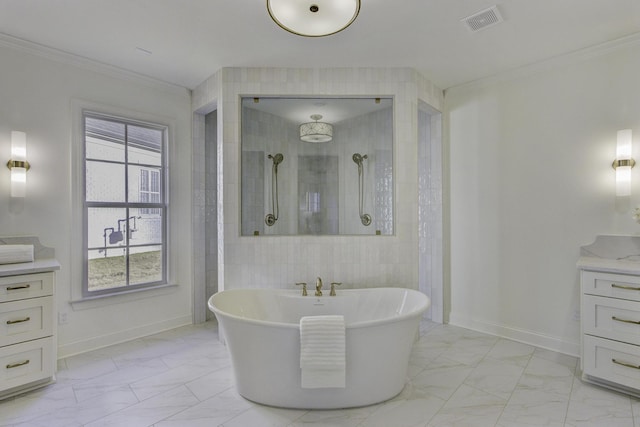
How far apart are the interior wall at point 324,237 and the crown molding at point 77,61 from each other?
2.61 ft

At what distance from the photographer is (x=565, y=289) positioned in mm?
2932

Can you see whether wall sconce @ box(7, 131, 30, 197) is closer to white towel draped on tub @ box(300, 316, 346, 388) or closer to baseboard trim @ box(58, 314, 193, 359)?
baseboard trim @ box(58, 314, 193, 359)

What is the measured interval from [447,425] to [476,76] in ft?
10.0

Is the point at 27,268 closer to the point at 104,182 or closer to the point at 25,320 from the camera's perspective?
the point at 25,320

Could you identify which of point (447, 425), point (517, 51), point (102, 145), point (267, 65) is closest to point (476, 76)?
point (517, 51)


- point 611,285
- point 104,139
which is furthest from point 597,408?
point 104,139

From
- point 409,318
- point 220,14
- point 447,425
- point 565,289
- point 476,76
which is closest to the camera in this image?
point 447,425

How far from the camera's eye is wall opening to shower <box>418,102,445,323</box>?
3.72 meters

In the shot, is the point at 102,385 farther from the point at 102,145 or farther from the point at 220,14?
the point at 220,14

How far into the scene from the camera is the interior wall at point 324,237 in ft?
10.4

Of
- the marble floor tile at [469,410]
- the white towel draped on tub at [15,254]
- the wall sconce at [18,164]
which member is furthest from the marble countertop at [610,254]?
the wall sconce at [18,164]

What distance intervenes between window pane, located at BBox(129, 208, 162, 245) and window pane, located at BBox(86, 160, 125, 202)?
215mm

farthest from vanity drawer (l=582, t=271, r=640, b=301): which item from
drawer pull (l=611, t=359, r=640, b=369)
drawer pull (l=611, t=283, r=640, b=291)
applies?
drawer pull (l=611, t=359, r=640, b=369)

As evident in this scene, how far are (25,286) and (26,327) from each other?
0.91ft
